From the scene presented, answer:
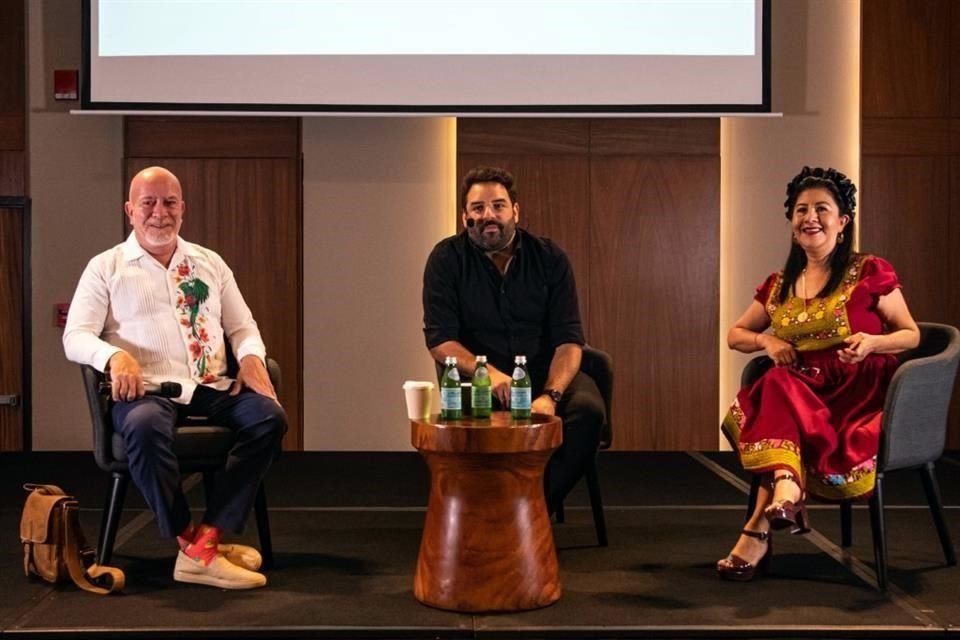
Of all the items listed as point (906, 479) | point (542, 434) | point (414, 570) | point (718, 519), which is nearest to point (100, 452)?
point (414, 570)

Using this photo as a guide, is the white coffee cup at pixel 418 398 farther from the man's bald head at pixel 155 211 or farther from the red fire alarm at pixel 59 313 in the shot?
the red fire alarm at pixel 59 313

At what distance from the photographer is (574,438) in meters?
3.44

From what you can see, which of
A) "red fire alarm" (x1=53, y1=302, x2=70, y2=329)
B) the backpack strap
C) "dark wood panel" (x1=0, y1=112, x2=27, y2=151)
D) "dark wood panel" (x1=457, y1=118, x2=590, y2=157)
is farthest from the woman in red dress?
"dark wood panel" (x1=0, y1=112, x2=27, y2=151)

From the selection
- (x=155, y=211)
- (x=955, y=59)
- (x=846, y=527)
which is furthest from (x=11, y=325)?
(x=955, y=59)

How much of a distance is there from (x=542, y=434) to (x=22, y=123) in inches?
154

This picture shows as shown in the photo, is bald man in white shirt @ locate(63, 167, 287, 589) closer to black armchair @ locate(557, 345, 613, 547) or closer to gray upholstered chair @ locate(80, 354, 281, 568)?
gray upholstered chair @ locate(80, 354, 281, 568)

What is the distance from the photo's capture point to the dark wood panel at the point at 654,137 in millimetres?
5797

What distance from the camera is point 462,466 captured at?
285 cm

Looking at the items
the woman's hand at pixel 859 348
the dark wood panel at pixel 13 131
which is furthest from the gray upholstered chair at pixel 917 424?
the dark wood panel at pixel 13 131

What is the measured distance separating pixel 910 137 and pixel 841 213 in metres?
2.78

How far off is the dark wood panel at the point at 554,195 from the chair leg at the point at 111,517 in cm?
297

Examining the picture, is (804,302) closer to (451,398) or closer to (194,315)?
(451,398)

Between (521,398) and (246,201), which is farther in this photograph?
(246,201)

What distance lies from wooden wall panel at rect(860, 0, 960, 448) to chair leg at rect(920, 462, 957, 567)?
2.71m
